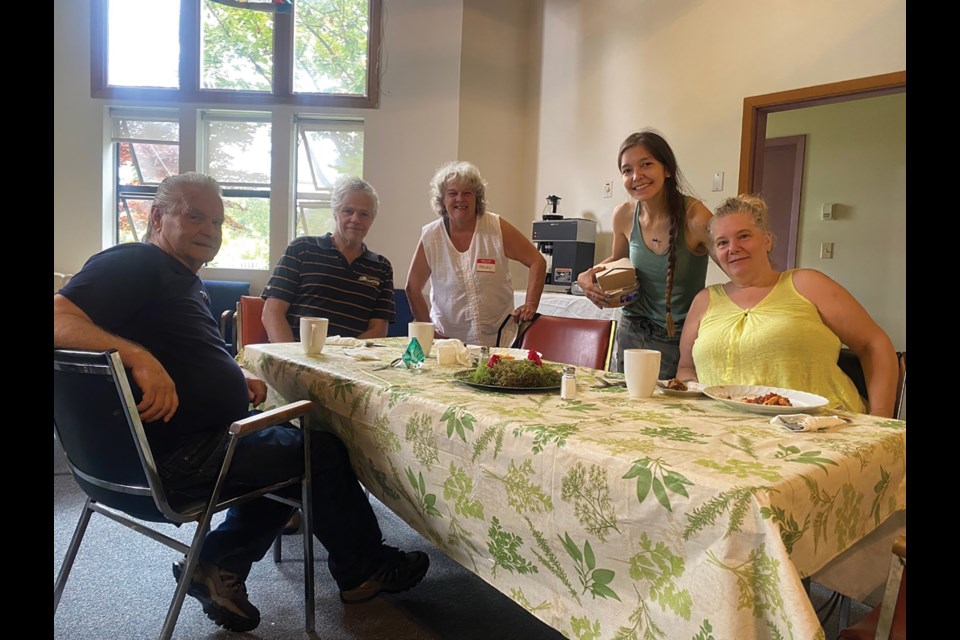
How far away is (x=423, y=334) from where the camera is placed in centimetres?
188

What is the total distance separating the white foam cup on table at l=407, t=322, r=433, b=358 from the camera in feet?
6.12

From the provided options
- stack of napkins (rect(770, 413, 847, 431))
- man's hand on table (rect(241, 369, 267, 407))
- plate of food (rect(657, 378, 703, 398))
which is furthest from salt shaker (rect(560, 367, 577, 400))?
man's hand on table (rect(241, 369, 267, 407))

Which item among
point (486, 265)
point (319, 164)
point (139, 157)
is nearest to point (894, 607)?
point (486, 265)

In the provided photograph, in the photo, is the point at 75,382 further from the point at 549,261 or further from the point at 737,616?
the point at 549,261

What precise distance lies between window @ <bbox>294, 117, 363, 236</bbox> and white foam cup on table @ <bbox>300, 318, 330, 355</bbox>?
12.7 ft

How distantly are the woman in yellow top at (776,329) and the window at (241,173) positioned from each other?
15.4 feet

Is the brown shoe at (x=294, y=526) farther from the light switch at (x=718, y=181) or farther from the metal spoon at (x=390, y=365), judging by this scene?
the light switch at (x=718, y=181)

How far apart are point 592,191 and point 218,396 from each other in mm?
3790

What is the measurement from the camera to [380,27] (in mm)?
5289

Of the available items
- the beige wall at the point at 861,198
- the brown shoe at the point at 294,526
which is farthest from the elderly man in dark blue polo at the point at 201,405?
the beige wall at the point at 861,198

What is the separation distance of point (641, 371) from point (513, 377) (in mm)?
276

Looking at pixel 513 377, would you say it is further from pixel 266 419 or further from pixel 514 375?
pixel 266 419

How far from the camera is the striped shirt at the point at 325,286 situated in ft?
8.14

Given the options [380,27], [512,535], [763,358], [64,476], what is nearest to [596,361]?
[763,358]
